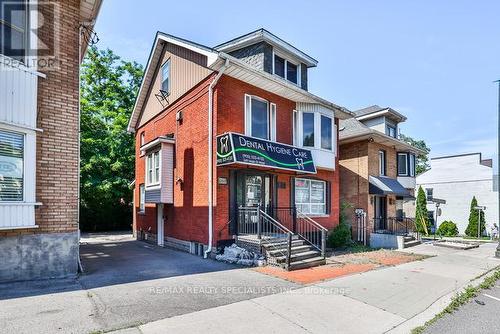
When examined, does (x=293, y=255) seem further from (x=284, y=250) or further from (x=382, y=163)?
(x=382, y=163)

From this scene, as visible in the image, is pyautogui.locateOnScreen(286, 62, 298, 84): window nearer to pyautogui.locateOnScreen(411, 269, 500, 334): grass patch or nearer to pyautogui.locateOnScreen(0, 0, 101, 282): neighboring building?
pyautogui.locateOnScreen(0, 0, 101, 282): neighboring building

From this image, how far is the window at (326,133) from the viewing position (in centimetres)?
1395

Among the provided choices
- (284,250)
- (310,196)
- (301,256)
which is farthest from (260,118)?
(301,256)

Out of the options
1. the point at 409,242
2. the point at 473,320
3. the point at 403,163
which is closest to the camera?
the point at 473,320

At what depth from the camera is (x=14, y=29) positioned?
6.98 meters

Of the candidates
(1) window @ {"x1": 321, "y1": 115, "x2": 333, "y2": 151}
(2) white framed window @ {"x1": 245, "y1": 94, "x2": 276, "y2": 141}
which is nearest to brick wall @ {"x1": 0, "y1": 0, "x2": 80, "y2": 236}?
(2) white framed window @ {"x1": 245, "y1": 94, "x2": 276, "y2": 141}

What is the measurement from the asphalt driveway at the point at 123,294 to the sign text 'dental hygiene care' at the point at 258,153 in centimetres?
342

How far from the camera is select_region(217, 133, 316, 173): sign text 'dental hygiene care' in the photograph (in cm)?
977

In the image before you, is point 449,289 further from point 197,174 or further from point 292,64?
point 292,64

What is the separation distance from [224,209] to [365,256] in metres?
6.18

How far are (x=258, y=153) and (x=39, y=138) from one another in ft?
20.2

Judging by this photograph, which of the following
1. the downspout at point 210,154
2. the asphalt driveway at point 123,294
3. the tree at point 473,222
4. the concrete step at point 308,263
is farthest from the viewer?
the tree at point 473,222

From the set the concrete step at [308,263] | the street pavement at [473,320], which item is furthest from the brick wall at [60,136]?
the street pavement at [473,320]

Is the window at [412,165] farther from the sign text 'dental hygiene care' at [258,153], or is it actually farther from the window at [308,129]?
the sign text 'dental hygiene care' at [258,153]
